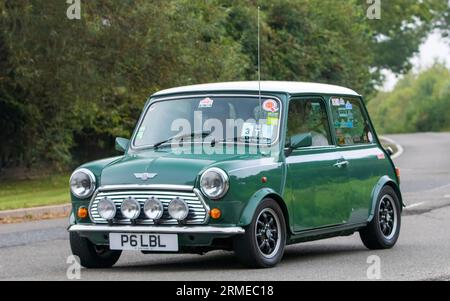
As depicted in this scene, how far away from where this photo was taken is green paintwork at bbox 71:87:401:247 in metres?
10.2

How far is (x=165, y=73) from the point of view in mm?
27375

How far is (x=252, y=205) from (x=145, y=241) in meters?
0.96

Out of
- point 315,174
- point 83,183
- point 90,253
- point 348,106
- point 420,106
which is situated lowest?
point 420,106

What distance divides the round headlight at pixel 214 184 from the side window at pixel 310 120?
1.35 meters

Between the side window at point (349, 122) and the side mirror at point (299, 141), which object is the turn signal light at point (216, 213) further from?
the side window at point (349, 122)

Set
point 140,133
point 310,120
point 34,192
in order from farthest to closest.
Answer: point 34,192, point 310,120, point 140,133

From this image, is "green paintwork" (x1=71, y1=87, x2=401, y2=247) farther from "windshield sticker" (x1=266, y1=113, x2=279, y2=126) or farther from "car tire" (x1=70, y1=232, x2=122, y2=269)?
"car tire" (x1=70, y1=232, x2=122, y2=269)

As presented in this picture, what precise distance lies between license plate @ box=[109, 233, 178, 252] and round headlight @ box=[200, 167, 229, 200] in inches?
18.0

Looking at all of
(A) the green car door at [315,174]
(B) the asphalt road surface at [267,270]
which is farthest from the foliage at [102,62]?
(A) the green car door at [315,174]

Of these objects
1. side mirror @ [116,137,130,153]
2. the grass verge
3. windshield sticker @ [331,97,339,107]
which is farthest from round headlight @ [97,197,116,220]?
the grass verge

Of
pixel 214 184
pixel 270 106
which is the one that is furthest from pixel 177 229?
pixel 270 106

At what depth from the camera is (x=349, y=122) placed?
12.6m

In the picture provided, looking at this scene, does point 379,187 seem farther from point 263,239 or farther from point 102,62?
point 102,62

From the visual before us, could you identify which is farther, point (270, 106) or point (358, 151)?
point (358, 151)
